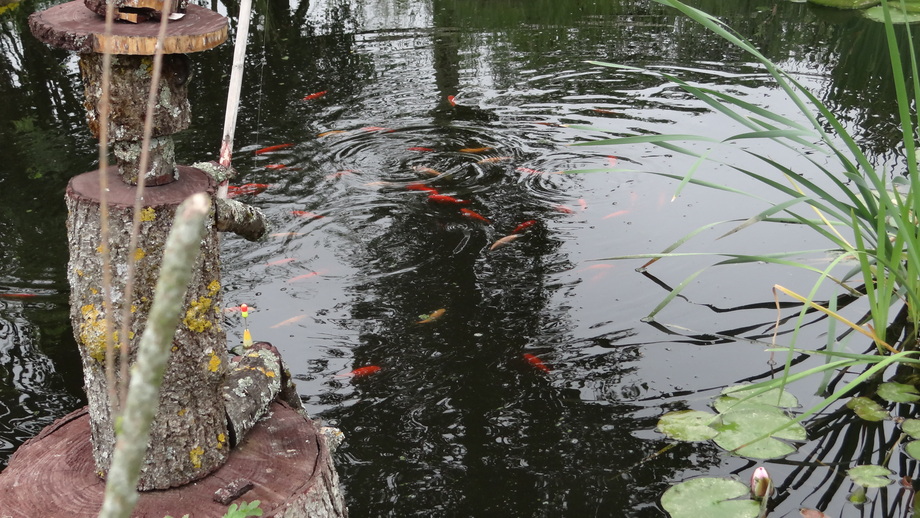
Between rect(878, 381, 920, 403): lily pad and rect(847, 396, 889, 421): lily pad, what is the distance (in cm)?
6

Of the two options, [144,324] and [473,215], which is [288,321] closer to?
[473,215]

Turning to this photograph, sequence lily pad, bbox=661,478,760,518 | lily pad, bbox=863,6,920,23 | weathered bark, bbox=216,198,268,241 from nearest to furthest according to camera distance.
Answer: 1. weathered bark, bbox=216,198,268,241
2. lily pad, bbox=661,478,760,518
3. lily pad, bbox=863,6,920,23

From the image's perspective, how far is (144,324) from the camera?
6.68ft

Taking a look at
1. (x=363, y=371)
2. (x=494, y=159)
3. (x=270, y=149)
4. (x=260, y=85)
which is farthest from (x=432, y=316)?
(x=260, y=85)

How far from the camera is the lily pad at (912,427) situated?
3.19 metres

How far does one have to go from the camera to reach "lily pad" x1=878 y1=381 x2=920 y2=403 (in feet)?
11.2

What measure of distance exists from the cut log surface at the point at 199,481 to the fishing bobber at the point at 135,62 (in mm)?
778

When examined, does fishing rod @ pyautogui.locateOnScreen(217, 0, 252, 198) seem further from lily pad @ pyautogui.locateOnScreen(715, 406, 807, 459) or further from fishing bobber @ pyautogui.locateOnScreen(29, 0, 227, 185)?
lily pad @ pyautogui.locateOnScreen(715, 406, 807, 459)

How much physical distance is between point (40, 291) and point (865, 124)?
586cm

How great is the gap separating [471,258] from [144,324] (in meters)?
2.83

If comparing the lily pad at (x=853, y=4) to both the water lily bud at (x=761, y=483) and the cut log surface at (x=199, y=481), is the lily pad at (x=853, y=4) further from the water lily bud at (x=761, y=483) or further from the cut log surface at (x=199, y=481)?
the cut log surface at (x=199, y=481)

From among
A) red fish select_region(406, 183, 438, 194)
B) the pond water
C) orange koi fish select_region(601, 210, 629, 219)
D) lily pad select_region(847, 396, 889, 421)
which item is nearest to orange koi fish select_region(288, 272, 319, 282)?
the pond water

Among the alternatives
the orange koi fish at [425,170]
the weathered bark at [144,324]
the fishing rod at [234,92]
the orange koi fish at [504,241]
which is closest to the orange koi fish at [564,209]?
the orange koi fish at [504,241]

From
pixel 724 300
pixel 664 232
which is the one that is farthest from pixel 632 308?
pixel 664 232
